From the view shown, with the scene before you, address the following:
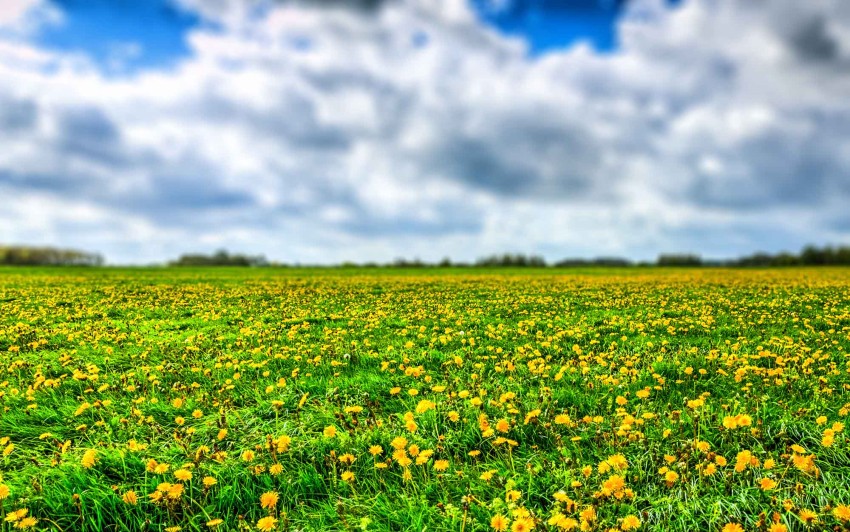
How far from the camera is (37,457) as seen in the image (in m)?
4.45

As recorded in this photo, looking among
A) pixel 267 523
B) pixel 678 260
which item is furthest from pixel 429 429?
pixel 678 260

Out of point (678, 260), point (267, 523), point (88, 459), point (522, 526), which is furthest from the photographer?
point (678, 260)

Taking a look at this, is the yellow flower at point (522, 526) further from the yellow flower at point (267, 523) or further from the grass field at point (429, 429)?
the yellow flower at point (267, 523)

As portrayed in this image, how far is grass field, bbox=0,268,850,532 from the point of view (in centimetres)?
352

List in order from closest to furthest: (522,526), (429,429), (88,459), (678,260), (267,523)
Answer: (522,526)
(267,523)
(88,459)
(429,429)
(678,260)

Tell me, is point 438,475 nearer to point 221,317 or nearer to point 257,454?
point 257,454

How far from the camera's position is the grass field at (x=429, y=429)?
3523 millimetres

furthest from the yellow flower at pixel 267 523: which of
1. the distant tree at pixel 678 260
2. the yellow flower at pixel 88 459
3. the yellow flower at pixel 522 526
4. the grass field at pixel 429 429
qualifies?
the distant tree at pixel 678 260

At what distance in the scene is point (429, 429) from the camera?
486 cm

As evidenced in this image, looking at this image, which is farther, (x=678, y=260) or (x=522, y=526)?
(x=678, y=260)

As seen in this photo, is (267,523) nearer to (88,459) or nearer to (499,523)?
(499,523)

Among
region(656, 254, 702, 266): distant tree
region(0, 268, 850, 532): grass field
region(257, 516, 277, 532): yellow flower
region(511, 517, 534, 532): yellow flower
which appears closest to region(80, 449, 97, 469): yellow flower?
region(0, 268, 850, 532): grass field

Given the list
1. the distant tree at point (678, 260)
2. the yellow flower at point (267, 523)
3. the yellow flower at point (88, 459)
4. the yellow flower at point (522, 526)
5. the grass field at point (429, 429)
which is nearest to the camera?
the yellow flower at point (522, 526)

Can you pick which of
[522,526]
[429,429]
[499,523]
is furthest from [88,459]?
[522,526]
